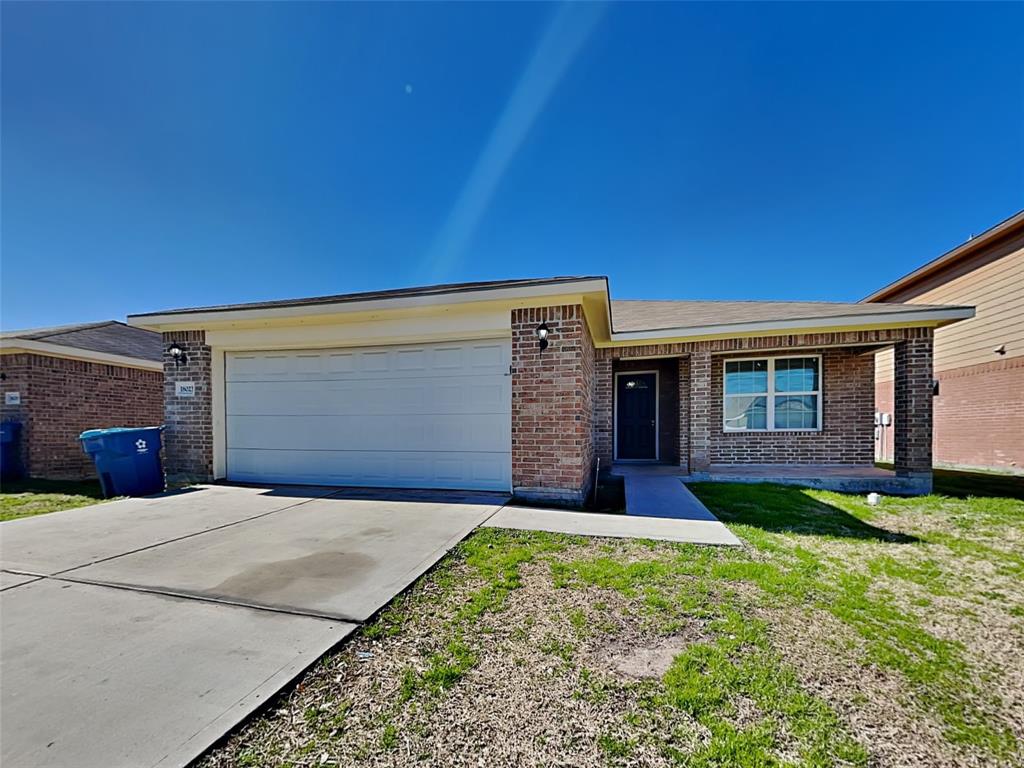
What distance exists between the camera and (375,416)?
6.44 m

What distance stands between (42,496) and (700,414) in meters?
11.4

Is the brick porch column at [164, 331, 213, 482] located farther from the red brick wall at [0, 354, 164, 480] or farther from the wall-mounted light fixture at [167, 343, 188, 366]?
the red brick wall at [0, 354, 164, 480]

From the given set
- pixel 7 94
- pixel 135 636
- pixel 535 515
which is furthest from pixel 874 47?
pixel 7 94

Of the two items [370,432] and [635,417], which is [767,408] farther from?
[370,432]

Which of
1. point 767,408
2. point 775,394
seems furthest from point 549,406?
point 775,394

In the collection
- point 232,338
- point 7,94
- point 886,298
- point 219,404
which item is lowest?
point 219,404

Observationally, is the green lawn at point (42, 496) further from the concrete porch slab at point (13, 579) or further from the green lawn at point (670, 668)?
the green lawn at point (670, 668)

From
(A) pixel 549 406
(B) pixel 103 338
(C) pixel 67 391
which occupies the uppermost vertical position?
(B) pixel 103 338

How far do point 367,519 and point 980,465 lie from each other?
49.0 feet

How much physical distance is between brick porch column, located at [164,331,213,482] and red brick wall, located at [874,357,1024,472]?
14.4 m

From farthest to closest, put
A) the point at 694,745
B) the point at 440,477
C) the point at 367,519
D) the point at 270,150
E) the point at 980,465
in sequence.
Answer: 1. the point at 980,465
2. the point at 270,150
3. the point at 440,477
4. the point at 367,519
5. the point at 694,745

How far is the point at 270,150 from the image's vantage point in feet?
26.3

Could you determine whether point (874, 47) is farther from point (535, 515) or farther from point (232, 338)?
point (232, 338)

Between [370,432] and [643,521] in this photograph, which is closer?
[643,521]
